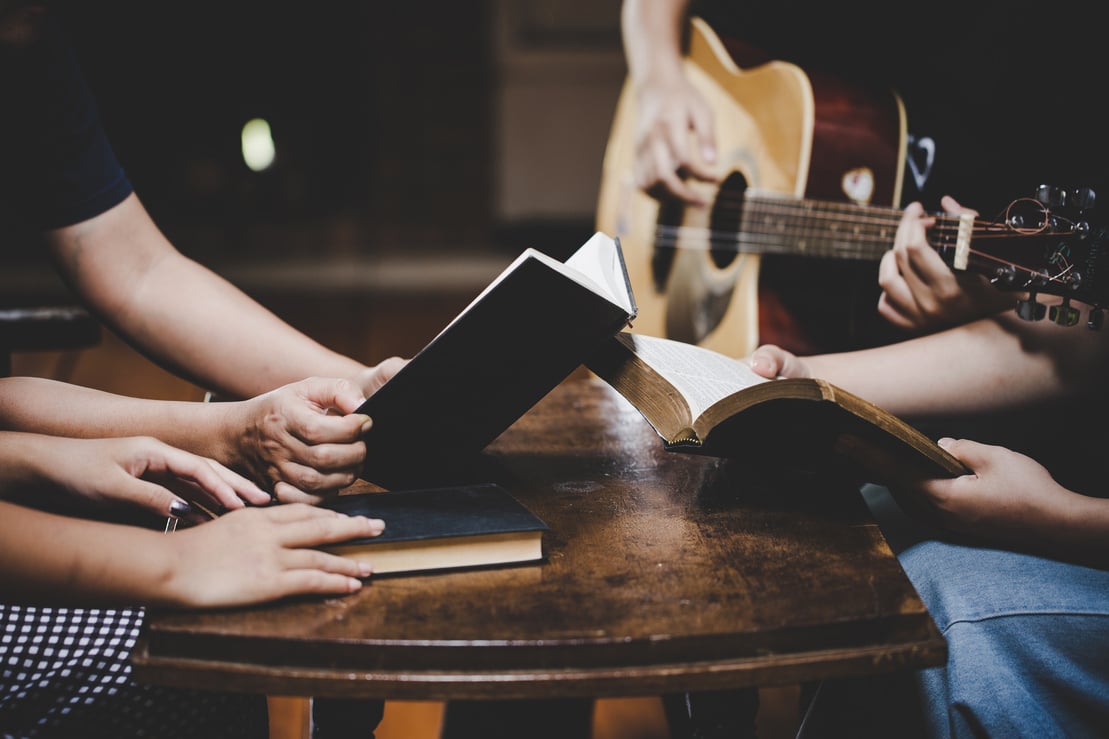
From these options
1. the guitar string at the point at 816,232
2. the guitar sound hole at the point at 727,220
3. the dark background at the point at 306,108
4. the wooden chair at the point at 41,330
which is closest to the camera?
the wooden chair at the point at 41,330

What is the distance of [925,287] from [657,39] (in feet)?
3.06

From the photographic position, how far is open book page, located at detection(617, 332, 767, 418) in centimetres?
68

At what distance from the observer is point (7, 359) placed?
1056 millimetres

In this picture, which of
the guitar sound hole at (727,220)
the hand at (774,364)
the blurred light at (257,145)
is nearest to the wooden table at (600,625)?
the hand at (774,364)

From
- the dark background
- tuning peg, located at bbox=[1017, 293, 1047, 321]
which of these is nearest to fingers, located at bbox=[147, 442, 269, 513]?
tuning peg, located at bbox=[1017, 293, 1047, 321]

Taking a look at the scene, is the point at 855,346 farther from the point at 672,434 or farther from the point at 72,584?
the point at 72,584

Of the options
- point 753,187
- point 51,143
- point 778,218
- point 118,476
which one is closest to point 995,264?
point 778,218

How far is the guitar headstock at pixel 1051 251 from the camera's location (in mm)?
734

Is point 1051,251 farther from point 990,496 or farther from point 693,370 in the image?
point 693,370

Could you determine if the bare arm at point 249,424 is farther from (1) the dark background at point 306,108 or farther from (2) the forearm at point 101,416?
(1) the dark background at point 306,108

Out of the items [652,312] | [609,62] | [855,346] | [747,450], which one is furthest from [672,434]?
[609,62]

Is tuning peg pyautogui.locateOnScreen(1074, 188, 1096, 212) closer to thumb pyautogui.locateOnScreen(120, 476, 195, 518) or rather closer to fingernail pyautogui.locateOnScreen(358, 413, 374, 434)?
fingernail pyautogui.locateOnScreen(358, 413, 374, 434)

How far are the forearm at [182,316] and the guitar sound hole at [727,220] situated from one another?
0.79 meters

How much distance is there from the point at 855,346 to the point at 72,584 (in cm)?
108
